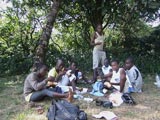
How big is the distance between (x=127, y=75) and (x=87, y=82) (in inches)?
53.9

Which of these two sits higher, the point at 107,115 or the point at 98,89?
the point at 98,89

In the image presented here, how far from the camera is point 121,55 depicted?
11.6 m

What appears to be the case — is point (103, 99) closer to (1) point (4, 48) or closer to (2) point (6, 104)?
(2) point (6, 104)

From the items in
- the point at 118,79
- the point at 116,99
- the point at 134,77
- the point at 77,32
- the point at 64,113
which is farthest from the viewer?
the point at 77,32

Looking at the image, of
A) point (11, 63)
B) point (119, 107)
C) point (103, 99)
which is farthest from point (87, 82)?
point (11, 63)

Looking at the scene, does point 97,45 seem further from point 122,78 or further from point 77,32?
point 77,32

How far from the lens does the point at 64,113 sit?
6.12 metres

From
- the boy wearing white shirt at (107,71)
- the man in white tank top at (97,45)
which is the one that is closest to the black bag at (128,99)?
the boy wearing white shirt at (107,71)

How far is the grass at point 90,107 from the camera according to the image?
6.58m

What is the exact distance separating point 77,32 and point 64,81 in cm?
495

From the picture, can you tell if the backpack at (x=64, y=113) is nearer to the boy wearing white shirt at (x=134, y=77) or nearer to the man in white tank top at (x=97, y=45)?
the boy wearing white shirt at (x=134, y=77)

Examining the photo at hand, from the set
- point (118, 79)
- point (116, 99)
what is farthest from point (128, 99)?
point (118, 79)

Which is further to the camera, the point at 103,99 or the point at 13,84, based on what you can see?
the point at 13,84

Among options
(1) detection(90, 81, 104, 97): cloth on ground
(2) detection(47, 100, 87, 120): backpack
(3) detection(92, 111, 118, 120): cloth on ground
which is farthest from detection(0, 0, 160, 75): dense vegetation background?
(2) detection(47, 100, 87, 120): backpack
